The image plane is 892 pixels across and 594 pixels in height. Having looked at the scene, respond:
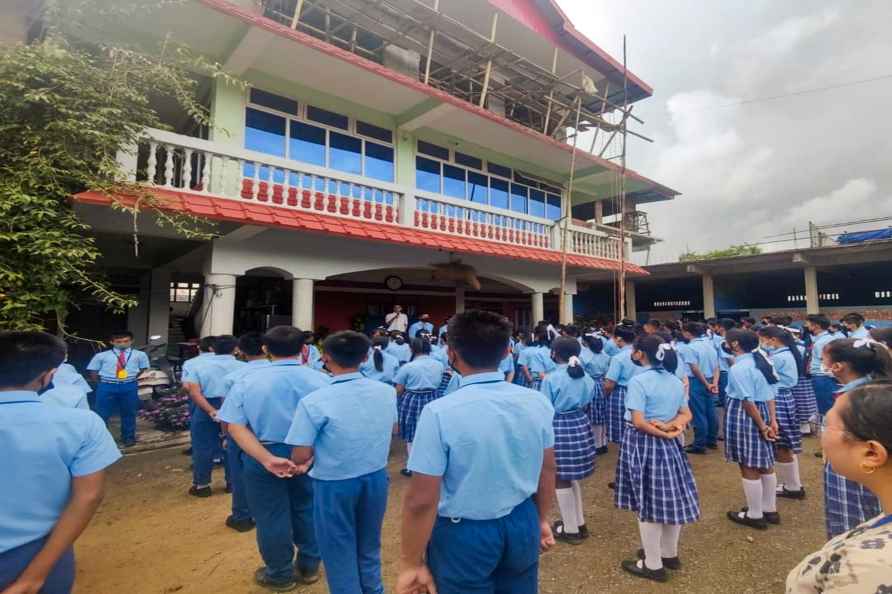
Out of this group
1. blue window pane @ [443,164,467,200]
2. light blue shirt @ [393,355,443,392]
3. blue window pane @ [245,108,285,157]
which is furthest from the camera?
blue window pane @ [443,164,467,200]

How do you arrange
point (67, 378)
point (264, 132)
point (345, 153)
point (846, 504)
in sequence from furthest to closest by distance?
point (345, 153), point (264, 132), point (67, 378), point (846, 504)

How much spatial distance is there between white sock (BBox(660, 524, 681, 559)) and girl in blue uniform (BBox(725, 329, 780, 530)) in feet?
3.70

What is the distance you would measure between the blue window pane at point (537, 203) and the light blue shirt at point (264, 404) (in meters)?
Answer: 10.8

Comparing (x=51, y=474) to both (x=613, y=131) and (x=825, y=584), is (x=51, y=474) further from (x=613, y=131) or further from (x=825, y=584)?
(x=613, y=131)

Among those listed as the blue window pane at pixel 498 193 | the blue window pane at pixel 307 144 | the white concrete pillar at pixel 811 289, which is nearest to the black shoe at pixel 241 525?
the blue window pane at pixel 307 144

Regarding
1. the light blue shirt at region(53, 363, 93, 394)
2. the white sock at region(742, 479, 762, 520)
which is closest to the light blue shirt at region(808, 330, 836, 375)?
the white sock at region(742, 479, 762, 520)

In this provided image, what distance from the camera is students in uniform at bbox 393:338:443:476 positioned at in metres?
5.41

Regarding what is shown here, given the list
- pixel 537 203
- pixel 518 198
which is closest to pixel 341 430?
pixel 518 198

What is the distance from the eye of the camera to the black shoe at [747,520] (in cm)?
367

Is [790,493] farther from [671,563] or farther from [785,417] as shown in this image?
[671,563]

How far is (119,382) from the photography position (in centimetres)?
580

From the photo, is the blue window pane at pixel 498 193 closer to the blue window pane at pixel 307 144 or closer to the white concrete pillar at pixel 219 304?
the blue window pane at pixel 307 144

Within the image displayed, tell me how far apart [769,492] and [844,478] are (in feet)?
→ 5.56

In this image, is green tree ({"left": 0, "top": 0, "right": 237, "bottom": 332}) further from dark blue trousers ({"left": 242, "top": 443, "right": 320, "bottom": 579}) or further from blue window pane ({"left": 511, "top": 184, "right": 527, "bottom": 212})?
blue window pane ({"left": 511, "top": 184, "right": 527, "bottom": 212})
